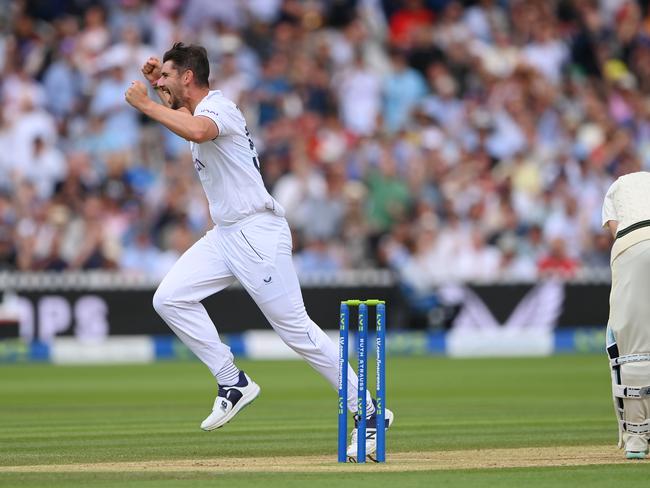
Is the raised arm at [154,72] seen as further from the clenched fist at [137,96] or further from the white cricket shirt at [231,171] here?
the clenched fist at [137,96]

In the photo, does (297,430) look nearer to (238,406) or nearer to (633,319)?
(238,406)

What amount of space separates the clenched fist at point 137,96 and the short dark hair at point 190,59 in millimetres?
566

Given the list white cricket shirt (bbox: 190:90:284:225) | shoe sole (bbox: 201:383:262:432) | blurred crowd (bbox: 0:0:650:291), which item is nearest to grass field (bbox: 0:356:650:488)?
shoe sole (bbox: 201:383:262:432)

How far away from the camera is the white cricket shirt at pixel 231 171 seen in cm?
761

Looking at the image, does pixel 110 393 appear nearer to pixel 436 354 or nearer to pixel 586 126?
pixel 436 354

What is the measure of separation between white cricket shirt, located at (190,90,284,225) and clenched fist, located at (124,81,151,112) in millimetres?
460

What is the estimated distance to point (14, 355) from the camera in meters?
17.0

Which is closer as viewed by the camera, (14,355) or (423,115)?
(14,355)

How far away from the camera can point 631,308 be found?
7324mm

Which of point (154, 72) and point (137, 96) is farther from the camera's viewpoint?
point (154, 72)

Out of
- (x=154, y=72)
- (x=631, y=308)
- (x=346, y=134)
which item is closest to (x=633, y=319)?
(x=631, y=308)

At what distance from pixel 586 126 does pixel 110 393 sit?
9592 millimetres

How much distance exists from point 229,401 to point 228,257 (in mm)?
779

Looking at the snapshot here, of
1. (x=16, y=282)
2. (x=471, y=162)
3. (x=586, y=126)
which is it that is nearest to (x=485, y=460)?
(x=16, y=282)
